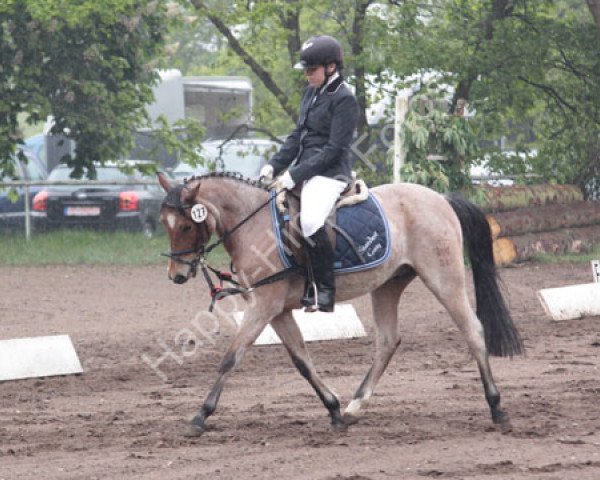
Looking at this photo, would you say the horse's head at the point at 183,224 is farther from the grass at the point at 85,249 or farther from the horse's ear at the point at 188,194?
the grass at the point at 85,249

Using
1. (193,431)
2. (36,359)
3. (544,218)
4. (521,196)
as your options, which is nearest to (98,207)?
(521,196)

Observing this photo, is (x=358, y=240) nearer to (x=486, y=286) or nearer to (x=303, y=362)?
(x=303, y=362)

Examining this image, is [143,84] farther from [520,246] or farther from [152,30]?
[520,246]

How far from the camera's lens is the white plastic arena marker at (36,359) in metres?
10.2

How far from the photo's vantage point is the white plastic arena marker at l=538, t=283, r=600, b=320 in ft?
43.7

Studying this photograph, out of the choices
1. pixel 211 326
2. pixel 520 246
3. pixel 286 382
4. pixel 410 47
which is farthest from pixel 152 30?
pixel 286 382

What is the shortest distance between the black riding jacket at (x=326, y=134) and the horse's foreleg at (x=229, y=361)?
998mm

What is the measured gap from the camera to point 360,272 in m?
8.30

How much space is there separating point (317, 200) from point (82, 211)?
44.5ft

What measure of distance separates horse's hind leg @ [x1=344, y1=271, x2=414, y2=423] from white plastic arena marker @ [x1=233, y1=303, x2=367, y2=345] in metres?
3.08

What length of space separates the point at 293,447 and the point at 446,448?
35.0 inches

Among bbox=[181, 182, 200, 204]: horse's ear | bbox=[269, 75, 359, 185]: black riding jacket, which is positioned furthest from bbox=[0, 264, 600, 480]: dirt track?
bbox=[269, 75, 359, 185]: black riding jacket

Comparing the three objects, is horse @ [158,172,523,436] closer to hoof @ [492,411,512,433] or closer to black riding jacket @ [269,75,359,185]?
hoof @ [492,411,512,433]

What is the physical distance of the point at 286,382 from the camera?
9883 millimetres
